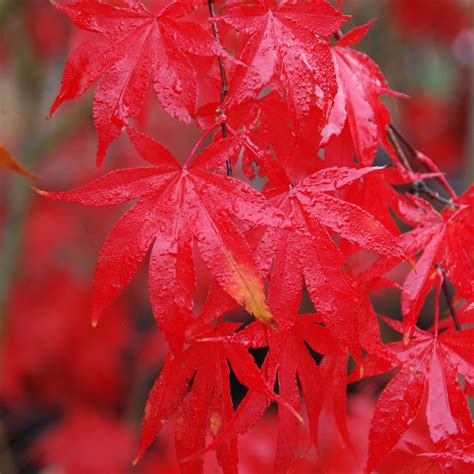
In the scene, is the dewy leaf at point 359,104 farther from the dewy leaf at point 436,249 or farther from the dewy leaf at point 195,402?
the dewy leaf at point 195,402

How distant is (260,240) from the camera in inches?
25.2

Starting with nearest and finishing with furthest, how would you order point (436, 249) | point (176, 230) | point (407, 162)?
1. point (176, 230)
2. point (436, 249)
3. point (407, 162)

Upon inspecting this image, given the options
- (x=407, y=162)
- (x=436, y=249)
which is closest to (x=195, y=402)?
(x=436, y=249)

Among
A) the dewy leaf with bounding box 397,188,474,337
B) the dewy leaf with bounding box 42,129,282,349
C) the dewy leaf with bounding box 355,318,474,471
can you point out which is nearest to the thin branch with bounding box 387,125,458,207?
the dewy leaf with bounding box 397,188,474,337

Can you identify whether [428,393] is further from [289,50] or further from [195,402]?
[289,50]

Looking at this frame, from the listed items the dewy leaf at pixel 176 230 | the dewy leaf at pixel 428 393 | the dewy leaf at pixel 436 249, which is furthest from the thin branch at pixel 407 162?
the dewy leaf at pixel 176 230

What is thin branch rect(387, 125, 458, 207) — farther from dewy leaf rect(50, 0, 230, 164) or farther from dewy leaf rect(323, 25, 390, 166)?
dewy leaf rect(50, 0, 230, 164)

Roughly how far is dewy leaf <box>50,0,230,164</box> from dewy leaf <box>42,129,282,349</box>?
0.16 feet

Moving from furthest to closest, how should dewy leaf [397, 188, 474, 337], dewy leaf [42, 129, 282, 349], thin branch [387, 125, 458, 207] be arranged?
thin branch [387, 125, 458, 207]
dewy leaf [397, 188, 474, 337]
dewy leaf [42, 129, 282, 349]

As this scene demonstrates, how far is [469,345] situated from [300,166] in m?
0.28

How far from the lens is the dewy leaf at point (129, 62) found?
0.69 meters

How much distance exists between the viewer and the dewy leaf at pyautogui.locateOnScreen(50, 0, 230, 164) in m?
0.69

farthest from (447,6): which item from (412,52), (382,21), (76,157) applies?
(76,157)

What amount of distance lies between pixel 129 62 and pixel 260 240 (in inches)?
9.9
